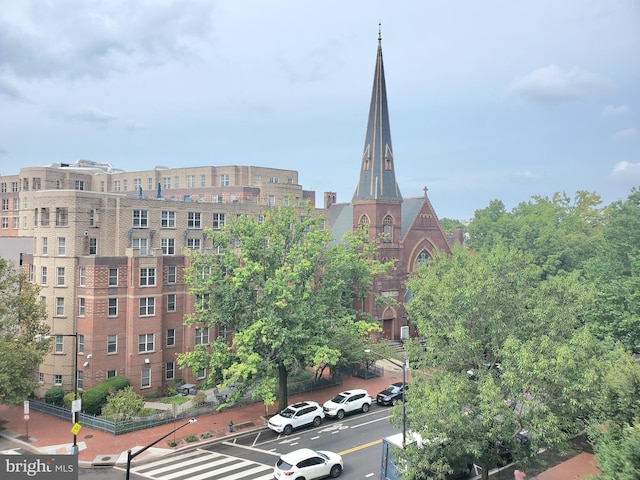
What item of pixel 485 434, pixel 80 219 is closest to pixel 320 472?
pixel 485 434

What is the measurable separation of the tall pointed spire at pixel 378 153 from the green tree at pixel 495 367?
30.9 m

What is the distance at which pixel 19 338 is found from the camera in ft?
107

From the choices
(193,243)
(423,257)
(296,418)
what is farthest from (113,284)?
(423,257)

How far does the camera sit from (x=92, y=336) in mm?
37875

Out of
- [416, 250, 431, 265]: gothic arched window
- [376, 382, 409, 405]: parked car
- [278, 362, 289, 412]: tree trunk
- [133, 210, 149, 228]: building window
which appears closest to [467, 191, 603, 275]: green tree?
[416, 250, 431, 265]: gothic arched window

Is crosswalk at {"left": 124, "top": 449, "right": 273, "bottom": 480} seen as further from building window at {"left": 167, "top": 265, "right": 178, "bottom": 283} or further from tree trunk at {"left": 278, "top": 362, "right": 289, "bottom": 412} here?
building window at {"left": 167, "top": 265, "right": 178, "bottom": 283}

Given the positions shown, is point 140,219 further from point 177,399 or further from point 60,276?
point 177,399

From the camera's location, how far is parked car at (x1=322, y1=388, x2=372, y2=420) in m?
34.4

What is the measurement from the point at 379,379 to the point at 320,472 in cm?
2113

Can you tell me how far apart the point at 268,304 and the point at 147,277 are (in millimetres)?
13225

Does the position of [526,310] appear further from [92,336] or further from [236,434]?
[92,336]

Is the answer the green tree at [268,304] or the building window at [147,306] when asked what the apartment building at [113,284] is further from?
the green tree at [268,304]

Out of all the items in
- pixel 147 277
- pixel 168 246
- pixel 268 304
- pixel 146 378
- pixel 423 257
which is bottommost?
pixel 146 378

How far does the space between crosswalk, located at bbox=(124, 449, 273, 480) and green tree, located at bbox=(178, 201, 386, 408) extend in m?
3.90
